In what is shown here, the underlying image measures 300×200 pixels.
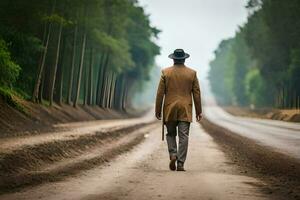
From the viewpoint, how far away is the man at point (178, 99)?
12430 mm

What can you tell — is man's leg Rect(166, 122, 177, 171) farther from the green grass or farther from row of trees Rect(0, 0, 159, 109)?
the green grass

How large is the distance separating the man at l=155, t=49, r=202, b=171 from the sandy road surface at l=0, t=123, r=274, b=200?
0.60m

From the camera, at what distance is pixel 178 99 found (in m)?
12.5

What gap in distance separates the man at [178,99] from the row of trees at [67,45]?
15.4 m

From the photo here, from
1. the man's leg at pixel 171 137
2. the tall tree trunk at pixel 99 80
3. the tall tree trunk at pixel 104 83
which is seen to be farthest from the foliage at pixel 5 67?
the tall tree trunk at pixel 104 83

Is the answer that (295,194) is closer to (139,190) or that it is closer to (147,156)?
(139,190)

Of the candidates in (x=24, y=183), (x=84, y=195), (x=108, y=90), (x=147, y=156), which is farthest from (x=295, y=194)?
(x=108, y=90)

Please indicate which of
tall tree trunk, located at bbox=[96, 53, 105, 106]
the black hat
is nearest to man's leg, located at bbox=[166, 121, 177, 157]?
the black hat

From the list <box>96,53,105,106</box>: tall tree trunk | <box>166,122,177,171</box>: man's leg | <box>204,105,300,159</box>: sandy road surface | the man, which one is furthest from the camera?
<box>96,53,105,106</box>: tall tree trunk

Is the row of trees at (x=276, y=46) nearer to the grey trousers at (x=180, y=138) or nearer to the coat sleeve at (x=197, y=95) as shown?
the coat sleeve at (x=197, y=95)

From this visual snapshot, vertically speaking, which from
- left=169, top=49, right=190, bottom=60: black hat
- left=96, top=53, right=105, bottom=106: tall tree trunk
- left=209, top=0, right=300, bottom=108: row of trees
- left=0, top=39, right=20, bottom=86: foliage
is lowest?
left=169, top=49, right=190, bottom=60: black hat

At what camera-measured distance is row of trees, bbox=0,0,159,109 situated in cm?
3316

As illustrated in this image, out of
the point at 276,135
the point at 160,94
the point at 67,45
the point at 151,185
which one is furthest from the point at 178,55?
the point at 67,45

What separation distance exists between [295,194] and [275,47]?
213 ft
